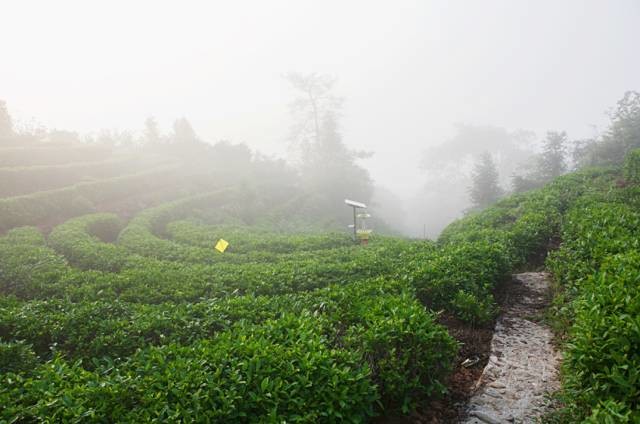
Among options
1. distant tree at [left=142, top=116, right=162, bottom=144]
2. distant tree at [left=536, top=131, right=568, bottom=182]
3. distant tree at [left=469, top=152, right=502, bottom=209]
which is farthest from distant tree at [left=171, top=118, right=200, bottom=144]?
distant tree at [left=536, top=131, right=568, bottom=182]

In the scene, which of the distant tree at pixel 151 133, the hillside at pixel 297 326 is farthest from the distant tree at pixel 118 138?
the hillside at pixel 297 326

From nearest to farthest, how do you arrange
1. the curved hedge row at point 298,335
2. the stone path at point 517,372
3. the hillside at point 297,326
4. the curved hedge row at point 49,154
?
1. the hillside at point 297,326
2. the curved hedge row at point 298,335
3. the stone path at point 517,372
4. the curved hedge row at point 49,154

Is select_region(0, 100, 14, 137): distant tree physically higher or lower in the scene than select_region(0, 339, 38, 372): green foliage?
higher

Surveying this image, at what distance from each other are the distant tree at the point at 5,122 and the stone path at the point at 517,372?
111 feet

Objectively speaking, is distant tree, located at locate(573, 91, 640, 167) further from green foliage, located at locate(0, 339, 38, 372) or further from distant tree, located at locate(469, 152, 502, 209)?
green foliage, located at locate(0, 339, 38, 372)

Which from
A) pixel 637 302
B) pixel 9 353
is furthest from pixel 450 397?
pixel 9 353

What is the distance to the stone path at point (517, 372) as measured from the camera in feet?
12.4

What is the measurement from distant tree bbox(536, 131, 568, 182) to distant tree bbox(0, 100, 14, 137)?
137 ft

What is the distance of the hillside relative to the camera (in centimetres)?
305

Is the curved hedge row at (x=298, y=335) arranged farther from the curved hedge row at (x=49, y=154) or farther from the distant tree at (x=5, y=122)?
the distant tree at (x=5, y=122)

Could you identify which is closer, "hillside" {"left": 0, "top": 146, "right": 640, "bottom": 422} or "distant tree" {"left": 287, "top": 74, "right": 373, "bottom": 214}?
"hillside" {"left": 0, "top": 146, "right": 640, "bottom": 422}

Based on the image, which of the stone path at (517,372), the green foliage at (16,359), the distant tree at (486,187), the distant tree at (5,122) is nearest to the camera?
the stone path at (517,372)

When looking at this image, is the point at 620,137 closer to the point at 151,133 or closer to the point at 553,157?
the point at 553,157

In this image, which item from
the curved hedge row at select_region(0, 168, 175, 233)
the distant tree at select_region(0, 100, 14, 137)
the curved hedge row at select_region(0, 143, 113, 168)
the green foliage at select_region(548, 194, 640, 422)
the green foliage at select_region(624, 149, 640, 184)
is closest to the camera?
the green foliage at select_region(548, 194, 640, 422)
